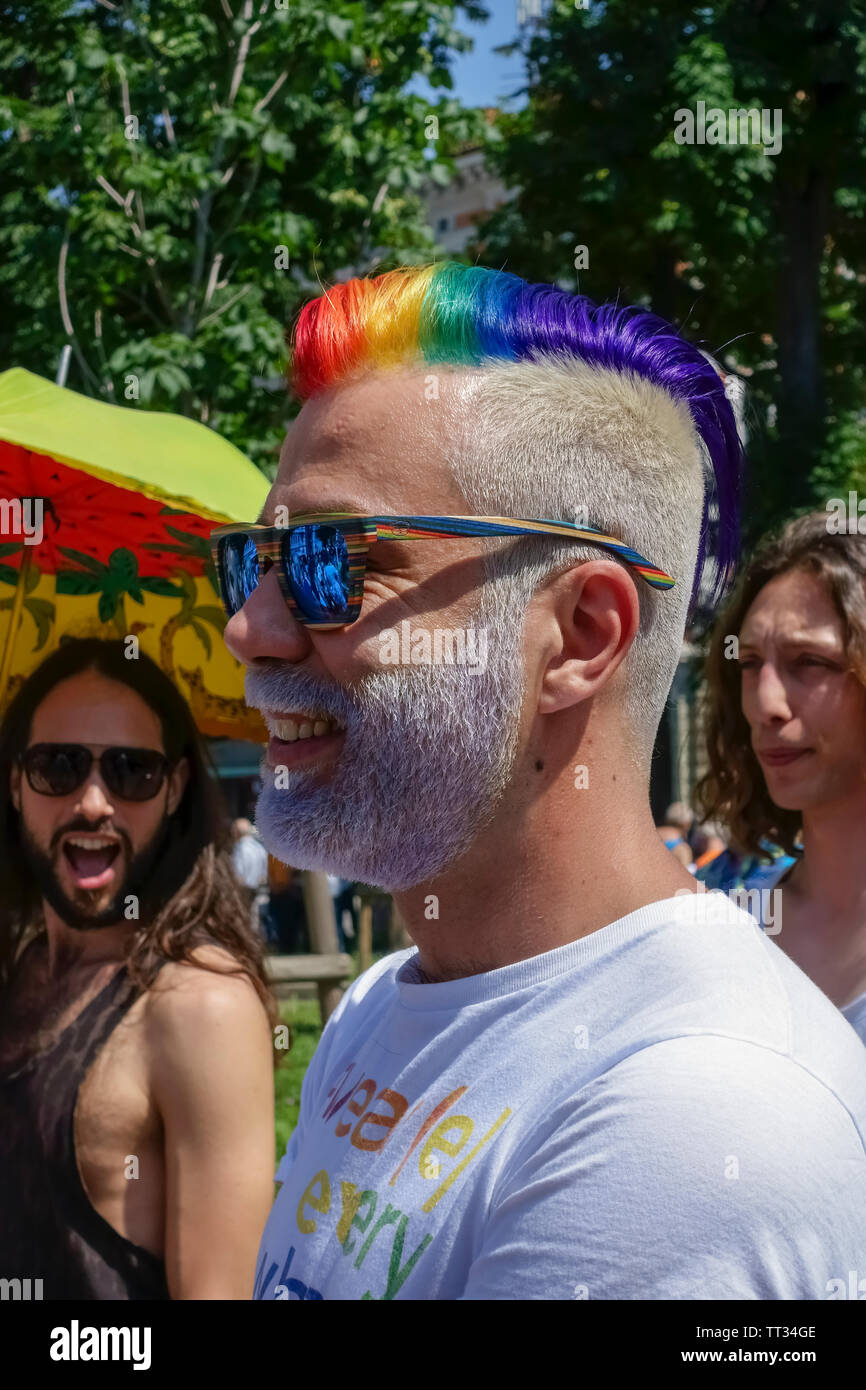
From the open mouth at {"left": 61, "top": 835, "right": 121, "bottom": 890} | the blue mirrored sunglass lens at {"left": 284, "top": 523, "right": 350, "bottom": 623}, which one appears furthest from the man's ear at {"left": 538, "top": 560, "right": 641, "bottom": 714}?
the open mouth at {"left": 61, "top": 835, "right": 121, "bottom": 890}

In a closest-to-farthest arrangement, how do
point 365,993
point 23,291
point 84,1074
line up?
point 365,993 → point 84,1074 → point 23,291

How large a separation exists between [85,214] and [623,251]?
9426mm

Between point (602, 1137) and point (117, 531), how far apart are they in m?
1.70

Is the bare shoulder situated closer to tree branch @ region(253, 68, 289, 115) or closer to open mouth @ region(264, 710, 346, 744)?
open mouth @ region(264, 710, 346, 744)

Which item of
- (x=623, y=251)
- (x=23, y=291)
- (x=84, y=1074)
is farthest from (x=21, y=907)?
(x=623, y=251)

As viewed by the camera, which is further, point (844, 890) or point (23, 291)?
point (23, 291)

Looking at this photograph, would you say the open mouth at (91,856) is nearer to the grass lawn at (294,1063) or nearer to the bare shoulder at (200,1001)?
the bare shoulder at (200,1001)

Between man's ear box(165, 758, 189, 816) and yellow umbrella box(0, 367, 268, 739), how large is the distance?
13cm

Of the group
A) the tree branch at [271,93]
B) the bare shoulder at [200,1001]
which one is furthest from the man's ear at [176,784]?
the tree branch at [271,93]

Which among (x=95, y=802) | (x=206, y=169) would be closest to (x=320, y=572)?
(x=95, y=802)

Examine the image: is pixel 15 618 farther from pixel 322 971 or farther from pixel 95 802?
pixel 322 971

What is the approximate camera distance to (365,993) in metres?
1.71

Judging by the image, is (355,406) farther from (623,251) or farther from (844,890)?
(623,251)

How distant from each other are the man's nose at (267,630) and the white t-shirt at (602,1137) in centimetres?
37
